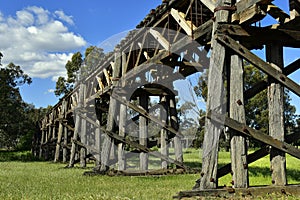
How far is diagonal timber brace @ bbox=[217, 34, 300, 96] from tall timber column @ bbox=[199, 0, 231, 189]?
15cm

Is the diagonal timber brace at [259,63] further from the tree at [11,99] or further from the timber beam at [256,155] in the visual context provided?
the tree at [11,99]

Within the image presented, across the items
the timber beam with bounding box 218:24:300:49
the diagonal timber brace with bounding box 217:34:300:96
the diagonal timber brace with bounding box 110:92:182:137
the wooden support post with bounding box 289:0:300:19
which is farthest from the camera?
the diagonal timber brace with bounding box 110:92:182:137

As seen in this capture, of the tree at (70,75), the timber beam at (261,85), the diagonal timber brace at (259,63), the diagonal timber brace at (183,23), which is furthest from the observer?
the tree at (70,75)

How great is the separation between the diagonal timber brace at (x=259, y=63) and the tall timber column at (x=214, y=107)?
0.49ft

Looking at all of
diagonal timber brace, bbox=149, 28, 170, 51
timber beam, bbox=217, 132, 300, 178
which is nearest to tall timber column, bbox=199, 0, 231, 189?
timber beam, bbox=217, 132, 300, 178

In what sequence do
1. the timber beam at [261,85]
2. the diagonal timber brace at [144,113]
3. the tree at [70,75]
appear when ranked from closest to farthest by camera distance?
the timber beam at [261,85], the diagonal timber brace at [144,113], the tree at [70,75]

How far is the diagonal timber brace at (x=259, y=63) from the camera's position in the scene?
549 cm

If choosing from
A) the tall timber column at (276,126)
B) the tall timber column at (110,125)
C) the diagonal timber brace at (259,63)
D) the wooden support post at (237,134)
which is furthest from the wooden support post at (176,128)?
the diagonal timber brace at (259,63)

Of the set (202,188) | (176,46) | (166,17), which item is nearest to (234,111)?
(202,188)

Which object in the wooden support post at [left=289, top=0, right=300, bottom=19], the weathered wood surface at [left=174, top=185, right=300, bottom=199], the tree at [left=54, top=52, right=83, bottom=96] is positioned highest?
the tree at [left=54, top=52, right=83, bottom=96]

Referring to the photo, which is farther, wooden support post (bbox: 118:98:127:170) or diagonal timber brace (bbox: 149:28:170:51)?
wooden support post (bbox: 118:98:127:170)

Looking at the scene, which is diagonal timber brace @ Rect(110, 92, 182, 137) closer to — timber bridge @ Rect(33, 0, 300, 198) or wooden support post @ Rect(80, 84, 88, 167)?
timber bridge @ Rect(33, 0, 300, 198)

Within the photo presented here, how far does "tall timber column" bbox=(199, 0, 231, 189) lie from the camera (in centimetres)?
552

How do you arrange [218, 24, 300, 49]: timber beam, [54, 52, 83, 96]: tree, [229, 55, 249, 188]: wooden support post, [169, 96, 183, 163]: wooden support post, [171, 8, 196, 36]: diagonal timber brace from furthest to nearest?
[54, 52, 83, 96]: tree → [169, 96, 183, 163]: wooden support post → [171, 8, 196, 36]: diagonal timber brace → [218, 24, 300, 49]: timber beam → [229, 55, 249, 188]: wooden support post
